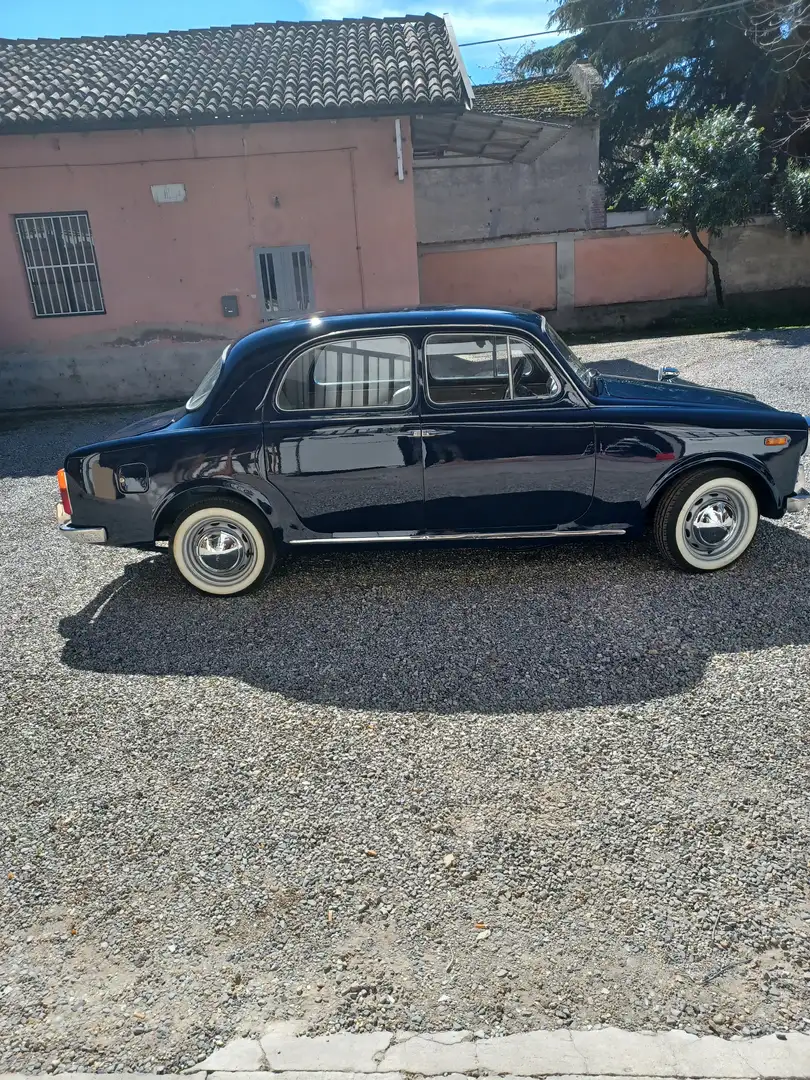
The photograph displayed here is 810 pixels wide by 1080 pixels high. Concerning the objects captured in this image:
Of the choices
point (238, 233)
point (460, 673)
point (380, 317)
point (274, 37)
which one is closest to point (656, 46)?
point (274, 37)

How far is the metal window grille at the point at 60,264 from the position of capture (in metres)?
12.0

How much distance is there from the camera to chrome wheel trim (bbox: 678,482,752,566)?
15.4ft

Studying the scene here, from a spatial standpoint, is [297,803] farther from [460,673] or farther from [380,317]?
[380,317]

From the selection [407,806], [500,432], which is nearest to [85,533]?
[500,432]

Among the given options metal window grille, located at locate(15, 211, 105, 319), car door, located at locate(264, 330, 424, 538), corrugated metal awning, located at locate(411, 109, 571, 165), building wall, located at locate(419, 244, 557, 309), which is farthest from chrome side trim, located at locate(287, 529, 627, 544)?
building wall, located at locate(419, 244, 557, 309)

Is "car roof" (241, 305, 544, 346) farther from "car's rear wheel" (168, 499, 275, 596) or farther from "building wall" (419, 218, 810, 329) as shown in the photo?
"building wall" (419, 218, 810, 329)

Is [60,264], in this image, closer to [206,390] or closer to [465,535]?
[206,390]

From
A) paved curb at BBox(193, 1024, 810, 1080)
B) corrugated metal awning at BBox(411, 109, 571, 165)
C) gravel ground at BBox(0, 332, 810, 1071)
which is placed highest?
corrugated metal awning at BBox(411, 109, 571, 165)

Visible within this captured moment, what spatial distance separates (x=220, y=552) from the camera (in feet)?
15.7

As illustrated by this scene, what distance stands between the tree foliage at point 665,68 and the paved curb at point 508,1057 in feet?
80.0

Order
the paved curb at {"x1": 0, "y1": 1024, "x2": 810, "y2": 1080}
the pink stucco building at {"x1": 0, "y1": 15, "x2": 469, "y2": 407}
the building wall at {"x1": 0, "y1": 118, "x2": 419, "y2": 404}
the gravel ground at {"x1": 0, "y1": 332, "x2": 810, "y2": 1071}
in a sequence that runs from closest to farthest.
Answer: the paved curb at {"x1": 0, "y1": 1024, "x2": 810, "y2": 1080}
the gravel ground at {"x1": 0, "y1": 332, "x2": 810, "y2": 1071}
the pink stucco building at {"x1": 0, "y1": 15, "x2": 469, "y2": 407}
the building wall at {"x1": 0, "y1": 118, "x2": 419, "y2": 404}

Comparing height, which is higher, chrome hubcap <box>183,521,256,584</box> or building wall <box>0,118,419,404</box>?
building wall <box>0,118,419,404</box>

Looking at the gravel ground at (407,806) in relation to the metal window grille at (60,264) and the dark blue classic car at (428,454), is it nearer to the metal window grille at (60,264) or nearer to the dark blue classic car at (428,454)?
the dark blue classic car at (428,454)

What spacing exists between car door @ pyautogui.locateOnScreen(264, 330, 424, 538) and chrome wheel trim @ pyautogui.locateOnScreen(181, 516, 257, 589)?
0.41 metres
